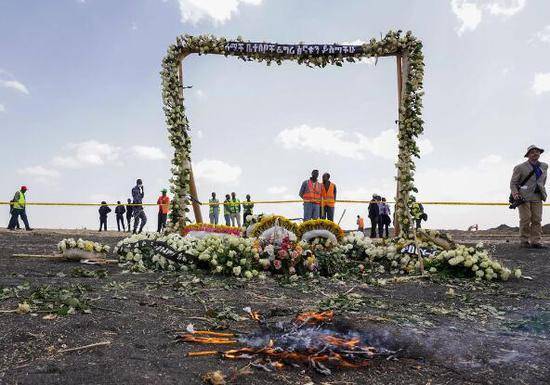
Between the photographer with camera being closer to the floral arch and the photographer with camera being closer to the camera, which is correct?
the camera

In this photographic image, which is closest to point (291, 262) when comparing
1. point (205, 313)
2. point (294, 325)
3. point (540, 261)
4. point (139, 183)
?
point (205, 313)

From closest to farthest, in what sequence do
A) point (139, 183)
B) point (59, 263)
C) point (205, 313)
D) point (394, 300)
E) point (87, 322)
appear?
point (87, 322) < point (205, 313) < point (394, 300) < point (59, 263) < point (139, 183)

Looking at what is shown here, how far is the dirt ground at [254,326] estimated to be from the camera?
337 cm

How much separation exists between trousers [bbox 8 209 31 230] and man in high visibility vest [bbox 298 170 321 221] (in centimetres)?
1205

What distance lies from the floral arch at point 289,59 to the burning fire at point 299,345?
6830mm

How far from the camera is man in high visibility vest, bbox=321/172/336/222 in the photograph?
13809 mm

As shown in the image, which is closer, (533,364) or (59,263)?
(533,364)

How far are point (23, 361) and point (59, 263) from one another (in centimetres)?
541

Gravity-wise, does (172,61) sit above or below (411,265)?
above

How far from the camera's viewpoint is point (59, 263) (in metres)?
8.41

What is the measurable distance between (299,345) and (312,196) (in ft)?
32.4

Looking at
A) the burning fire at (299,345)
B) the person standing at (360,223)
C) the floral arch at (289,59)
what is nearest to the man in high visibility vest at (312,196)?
the floral arch at (289,59)

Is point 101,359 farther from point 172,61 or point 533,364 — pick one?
point 172,61

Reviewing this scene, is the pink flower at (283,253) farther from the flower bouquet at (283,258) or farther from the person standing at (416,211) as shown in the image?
the person standing at (416,211)
